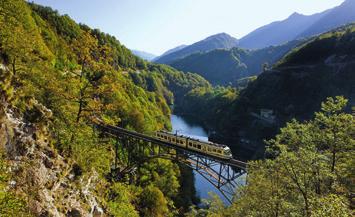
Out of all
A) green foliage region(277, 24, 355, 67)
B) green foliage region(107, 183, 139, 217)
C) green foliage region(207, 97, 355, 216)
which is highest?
green foliage region(277, 24, 355, 67)

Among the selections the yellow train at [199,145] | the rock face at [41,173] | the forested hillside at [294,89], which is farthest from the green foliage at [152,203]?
the forested hillside at [294,89]

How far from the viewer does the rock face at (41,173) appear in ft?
47.3

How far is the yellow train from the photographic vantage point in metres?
30.1

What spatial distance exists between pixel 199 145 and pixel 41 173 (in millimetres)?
18666

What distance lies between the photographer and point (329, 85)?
79000 millimetres

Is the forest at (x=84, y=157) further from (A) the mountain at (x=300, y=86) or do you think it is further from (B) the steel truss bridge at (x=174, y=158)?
(A) the mountain at (x=300, y=86)

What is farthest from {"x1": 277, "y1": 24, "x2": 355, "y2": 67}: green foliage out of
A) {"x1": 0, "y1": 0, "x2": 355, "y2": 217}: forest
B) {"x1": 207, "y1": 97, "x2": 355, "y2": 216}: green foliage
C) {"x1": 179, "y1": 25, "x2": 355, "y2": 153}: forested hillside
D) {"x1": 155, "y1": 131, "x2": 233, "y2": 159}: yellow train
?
{"x1": 207, "y1": 97, "x2": 355, "y2": 216}: green foliage

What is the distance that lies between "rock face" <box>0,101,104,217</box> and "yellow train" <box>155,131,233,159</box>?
45.5ft

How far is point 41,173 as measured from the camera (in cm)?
1619

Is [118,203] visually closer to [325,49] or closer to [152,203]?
[152,203]

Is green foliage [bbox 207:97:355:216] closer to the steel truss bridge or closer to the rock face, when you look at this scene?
the steel truss bridge

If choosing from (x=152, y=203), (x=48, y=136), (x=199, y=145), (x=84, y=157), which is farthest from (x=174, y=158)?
(x=48, y=136)

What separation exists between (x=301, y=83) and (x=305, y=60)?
13.6 meters

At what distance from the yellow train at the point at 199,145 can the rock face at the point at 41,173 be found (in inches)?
546
